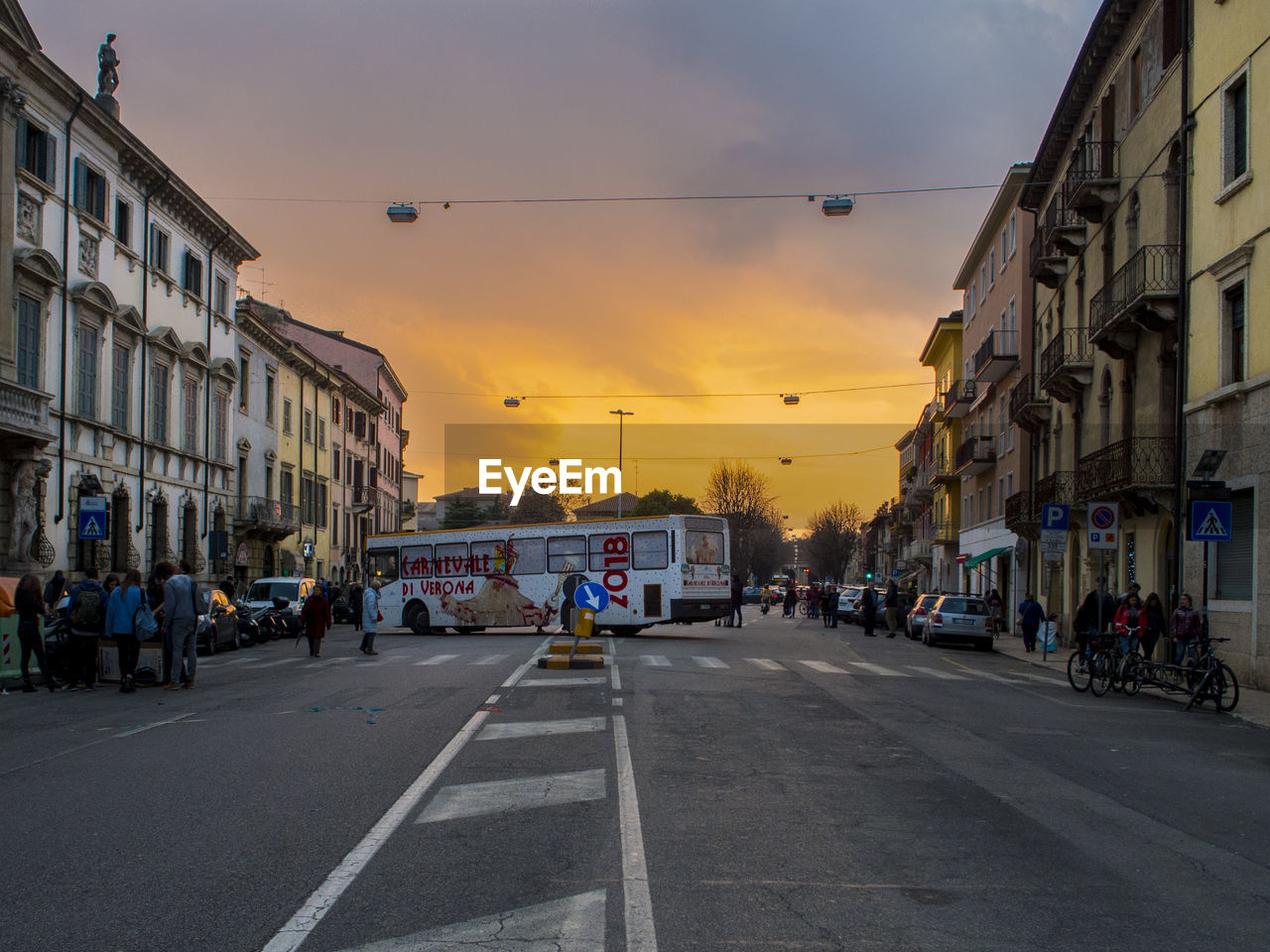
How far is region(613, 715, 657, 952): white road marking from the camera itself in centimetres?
534

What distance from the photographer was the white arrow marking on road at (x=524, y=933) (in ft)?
17.0

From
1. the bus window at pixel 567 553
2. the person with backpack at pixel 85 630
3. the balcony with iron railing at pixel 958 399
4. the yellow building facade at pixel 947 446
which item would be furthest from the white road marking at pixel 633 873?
the yellow building facade at pixel 947 446

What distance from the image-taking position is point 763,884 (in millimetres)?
6316

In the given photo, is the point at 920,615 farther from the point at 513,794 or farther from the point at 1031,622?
the point at 513,794

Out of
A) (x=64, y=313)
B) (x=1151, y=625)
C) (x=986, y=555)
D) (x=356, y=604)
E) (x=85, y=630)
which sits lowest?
(x=356, y=604)

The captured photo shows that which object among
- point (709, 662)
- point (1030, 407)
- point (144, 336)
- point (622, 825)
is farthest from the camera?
point (1030, 407)

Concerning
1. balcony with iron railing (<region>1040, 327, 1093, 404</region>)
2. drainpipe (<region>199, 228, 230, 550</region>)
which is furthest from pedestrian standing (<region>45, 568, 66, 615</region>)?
balcony with iron railing (<region>1040, 327, 1093, 404</region>)

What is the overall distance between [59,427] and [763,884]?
98.0 ft

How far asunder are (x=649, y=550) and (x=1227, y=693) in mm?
17444

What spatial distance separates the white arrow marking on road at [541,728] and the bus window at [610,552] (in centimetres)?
1988

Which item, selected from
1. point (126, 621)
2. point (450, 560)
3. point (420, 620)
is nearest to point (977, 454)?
point (450, 560)

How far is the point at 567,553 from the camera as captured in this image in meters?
34.5

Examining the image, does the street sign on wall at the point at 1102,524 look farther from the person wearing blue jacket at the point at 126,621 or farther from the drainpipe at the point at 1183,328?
the person wearing blue jacket at the point at 126,621

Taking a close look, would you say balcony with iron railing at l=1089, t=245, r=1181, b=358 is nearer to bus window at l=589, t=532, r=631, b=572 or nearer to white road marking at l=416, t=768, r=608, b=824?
bus window at l=589, t=532, r=631, b=572
